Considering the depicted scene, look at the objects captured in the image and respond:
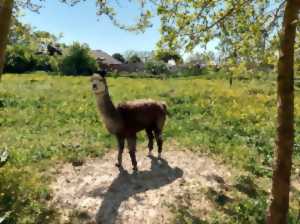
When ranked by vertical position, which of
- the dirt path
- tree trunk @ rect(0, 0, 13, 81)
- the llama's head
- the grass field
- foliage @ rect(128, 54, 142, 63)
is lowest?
the dirt path

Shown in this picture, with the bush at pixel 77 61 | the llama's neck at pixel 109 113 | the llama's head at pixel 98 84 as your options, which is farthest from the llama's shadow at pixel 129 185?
the bush at pixel 77 61

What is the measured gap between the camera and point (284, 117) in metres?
9.70

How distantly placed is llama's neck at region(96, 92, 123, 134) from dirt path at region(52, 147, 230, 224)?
4.70ft

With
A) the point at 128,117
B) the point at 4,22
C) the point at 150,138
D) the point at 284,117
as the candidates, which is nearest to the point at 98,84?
the point at 128,117

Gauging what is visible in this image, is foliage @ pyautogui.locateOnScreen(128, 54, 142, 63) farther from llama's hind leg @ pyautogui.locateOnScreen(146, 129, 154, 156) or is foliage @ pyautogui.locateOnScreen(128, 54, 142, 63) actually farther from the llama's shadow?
the llama's shadow

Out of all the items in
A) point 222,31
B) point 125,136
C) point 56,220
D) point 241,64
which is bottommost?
point 56,220

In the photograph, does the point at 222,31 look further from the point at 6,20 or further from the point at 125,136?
the point at 6,20

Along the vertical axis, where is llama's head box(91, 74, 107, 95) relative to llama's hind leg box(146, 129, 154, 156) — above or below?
above

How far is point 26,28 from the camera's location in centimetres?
1130

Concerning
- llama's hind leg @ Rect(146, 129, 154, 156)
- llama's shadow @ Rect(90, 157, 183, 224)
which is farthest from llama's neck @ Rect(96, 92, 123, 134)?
llama's hind leg @ Rect(146, 129, 154, 156)

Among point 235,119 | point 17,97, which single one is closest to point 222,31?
point 235,119

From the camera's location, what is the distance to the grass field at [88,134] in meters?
12.3

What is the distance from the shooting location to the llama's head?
12.2 meters

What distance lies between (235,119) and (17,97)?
12.1 metres
